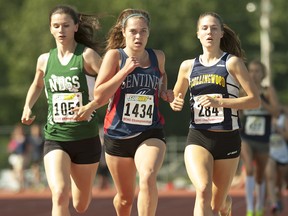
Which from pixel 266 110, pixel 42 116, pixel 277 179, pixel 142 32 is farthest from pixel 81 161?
pixel 42 116

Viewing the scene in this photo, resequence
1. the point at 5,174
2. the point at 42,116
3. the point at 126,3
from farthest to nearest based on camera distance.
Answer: the point at 126,3
the point at 42,116
the point at 5,174

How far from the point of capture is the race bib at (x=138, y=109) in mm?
9516

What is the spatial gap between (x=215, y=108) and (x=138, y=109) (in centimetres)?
68

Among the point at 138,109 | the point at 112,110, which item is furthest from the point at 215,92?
the point at 112,110

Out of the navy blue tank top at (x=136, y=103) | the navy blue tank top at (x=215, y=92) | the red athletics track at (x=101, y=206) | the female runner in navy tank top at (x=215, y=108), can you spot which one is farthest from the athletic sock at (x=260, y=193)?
the navy blue tank top at (x=136, y=103)

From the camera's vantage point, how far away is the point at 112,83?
30.5 feet

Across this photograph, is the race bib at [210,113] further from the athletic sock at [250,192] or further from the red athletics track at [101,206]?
the red athletics track at [101,206]

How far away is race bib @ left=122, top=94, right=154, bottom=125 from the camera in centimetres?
952

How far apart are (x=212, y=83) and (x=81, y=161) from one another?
1336 mm

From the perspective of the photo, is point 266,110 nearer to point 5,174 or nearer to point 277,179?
point 277,179

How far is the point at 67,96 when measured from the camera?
963cm

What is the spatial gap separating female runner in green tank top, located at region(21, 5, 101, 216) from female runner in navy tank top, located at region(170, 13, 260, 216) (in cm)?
80

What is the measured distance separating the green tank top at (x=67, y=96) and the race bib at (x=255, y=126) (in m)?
4.53

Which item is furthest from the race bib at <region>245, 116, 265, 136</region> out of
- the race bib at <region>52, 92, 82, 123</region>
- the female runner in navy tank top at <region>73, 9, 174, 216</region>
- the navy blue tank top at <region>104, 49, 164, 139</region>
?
the race bib at <region>52, 92, 82, 123</region>
